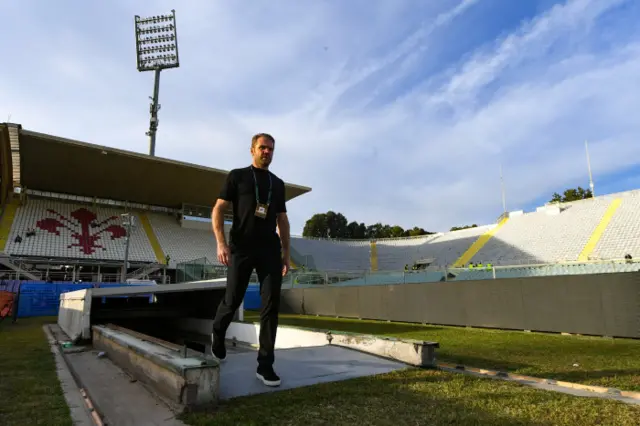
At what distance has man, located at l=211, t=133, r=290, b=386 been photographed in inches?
113

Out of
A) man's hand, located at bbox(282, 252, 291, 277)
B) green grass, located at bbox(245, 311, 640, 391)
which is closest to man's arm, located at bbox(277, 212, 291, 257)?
man's hand, located at bbox(282, 252, 291, 277)

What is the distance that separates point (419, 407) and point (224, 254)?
1.63 m

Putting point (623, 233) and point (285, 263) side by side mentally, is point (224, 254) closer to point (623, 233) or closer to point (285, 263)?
point (285, 263)

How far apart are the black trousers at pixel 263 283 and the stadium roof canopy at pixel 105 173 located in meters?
23.7

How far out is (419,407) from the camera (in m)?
2.21

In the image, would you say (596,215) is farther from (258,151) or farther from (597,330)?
(258,151)

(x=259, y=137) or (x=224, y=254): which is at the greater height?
(x=259, y=137)

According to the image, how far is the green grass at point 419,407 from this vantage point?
1.98m

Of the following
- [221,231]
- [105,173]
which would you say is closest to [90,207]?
[105,173]

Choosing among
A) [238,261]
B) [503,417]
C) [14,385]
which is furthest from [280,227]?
[14,385]

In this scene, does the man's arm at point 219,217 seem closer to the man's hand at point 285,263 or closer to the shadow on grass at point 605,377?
the man's hand at point 285,263

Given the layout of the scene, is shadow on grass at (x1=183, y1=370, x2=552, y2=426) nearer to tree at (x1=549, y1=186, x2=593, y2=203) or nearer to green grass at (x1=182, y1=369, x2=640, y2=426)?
green grass at (x1=182, y1=369, x2=640, y2=426)

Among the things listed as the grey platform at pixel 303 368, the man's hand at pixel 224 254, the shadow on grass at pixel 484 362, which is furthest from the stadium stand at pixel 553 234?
the man's hand at pixel 224 254

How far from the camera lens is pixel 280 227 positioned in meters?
3.23
